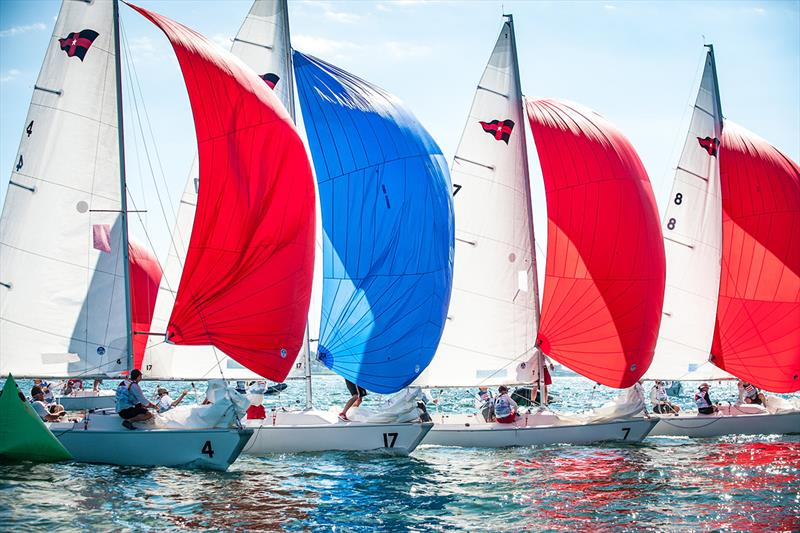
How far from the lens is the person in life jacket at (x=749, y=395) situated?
25266mm

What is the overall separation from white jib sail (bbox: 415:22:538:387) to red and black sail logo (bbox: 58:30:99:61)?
9347 millimetres

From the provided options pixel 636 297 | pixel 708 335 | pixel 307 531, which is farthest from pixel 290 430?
pixel 708 335

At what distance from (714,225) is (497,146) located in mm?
6719

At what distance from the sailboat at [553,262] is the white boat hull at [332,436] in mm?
2573

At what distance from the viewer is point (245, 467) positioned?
1708 centimetres

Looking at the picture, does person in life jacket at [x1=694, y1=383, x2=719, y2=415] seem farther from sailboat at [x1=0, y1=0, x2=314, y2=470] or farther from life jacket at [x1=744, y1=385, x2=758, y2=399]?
sailboat at [x1=0, y1=0, x2=314, y2=470]

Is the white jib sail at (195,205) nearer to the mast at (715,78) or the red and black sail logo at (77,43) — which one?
the red and black sail logo at (77,43)

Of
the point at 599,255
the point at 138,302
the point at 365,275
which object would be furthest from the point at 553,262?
the point at 138,302

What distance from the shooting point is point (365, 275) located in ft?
63.2

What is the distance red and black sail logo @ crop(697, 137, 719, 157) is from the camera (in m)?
25.5

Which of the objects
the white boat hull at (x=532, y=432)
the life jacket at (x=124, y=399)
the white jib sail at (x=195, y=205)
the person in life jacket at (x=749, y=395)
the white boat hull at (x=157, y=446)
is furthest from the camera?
the person in life jacket at (x=749, y=395)

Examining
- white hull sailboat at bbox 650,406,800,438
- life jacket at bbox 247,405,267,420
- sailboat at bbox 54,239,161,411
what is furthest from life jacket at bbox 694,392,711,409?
sailboat at bbox 54,239,161,411

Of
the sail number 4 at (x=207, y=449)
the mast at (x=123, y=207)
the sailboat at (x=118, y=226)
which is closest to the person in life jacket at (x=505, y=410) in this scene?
the sailboat at (x=118, y=226)

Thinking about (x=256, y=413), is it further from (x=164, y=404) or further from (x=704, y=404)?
(x=704, y=404)
